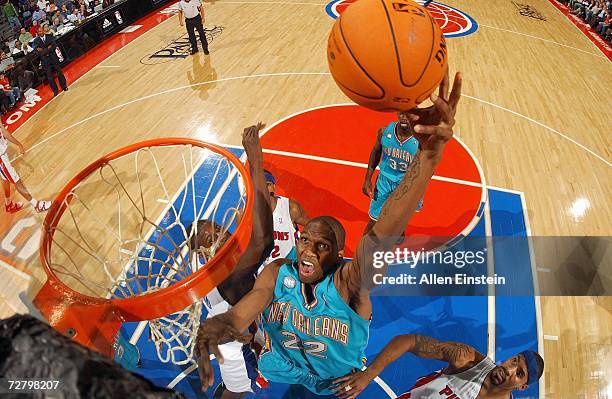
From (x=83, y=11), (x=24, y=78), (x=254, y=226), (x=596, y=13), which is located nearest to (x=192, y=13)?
(x=24, y=78)

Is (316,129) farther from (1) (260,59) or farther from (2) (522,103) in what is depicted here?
(2) (522,103)

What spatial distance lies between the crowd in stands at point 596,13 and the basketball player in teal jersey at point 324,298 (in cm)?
1212

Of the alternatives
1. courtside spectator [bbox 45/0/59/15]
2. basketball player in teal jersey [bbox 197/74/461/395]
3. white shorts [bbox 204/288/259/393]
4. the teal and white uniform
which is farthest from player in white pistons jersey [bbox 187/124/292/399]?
courtside spectator [bbox 45/0/59/15]

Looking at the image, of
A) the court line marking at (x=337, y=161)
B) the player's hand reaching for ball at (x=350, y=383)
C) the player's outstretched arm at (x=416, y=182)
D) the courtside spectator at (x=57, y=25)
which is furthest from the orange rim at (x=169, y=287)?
the courtside spectator at (x=57, y=25)

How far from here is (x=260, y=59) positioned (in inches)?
381

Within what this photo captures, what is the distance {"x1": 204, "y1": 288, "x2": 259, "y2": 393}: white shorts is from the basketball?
1.95m

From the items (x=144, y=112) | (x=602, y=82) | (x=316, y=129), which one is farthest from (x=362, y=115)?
(x=602, y=82)

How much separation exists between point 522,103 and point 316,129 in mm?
4254

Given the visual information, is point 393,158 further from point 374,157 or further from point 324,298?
point 324,298

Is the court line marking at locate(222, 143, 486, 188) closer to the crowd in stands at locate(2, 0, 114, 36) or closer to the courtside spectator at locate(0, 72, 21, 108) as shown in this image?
the courtside spectator at locate(0, 72, 21, 108)

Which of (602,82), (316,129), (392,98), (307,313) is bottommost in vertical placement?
(602,82)

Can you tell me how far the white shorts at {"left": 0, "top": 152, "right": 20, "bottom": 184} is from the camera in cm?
546

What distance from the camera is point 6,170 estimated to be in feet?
18.2

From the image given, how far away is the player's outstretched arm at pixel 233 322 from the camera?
6.13 ft
